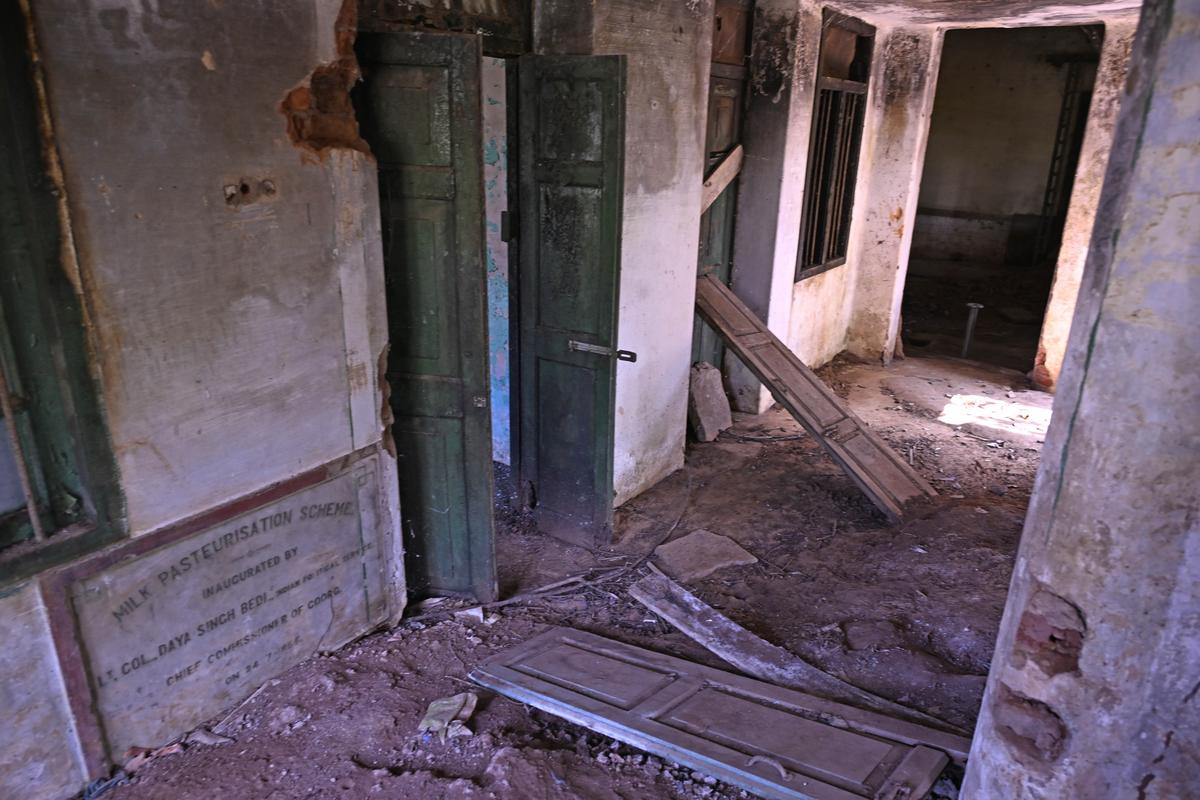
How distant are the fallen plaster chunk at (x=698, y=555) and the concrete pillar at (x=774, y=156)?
222 centimetres

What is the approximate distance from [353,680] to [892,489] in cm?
330

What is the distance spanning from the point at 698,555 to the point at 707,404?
1822 mm

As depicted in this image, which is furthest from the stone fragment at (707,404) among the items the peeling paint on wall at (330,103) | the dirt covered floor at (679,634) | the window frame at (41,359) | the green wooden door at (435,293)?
the window frame at (41,359)

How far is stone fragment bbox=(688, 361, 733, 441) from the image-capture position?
5.98m

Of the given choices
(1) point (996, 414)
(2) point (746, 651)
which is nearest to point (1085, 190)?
(1) point (996, 414)

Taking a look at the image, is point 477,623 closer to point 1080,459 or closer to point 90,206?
point 90,206

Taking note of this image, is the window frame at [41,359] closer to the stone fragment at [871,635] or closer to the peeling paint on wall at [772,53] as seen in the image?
the stone fragment at [871,635]

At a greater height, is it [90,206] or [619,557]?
[90,206]

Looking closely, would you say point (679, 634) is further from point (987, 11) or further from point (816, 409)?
point (987, 11)

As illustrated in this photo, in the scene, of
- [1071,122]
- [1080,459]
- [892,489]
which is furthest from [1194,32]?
[1071,122]

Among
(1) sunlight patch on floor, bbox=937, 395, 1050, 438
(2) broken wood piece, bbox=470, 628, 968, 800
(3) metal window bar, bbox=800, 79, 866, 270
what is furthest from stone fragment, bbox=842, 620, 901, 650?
(3) metal window bar, bbox=800, 79, 866, 270

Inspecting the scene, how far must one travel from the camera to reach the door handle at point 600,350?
4.14 m

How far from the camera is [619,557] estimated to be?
446cm

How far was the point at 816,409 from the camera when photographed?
534 cm
